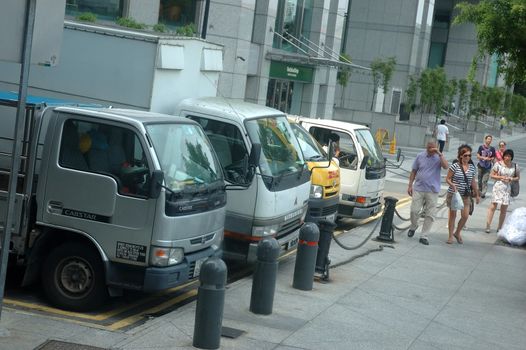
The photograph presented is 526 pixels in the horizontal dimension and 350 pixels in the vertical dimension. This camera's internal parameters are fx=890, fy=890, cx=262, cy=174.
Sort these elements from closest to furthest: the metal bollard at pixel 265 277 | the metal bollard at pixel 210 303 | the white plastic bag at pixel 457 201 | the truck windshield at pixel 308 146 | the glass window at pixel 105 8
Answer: the metal bollard at pixel 210 303
the metal bollard at pixel 265 277
the truck windshield at pixel 308 146
the white plastic bag at pixel 457 201
the glass window at pixel 105 8

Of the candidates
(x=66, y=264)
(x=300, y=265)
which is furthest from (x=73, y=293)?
(x=300, y=265)

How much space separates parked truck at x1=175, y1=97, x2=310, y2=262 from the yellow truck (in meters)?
1.39

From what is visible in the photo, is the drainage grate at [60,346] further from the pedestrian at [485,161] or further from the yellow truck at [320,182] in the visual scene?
the pedestrian at [485,161]

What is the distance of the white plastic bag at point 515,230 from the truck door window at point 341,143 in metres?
3.22

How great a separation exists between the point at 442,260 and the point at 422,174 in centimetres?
167

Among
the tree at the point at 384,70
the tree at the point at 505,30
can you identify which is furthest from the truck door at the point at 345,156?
the tree at the point at 384,70

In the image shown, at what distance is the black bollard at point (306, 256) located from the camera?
11008 millimetres

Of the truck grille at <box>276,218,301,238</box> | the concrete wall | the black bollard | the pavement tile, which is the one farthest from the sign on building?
the truck grille at <box>276,218,301,238</box>

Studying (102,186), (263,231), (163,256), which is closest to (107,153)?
(102,186)

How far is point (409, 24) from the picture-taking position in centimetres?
5356

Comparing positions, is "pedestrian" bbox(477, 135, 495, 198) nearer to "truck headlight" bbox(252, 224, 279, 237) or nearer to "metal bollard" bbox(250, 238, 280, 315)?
"truck headlight" bbox(252, 224, 279, 237)

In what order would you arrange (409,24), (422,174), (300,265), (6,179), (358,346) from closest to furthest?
(358,346) → (6,179) → (300,265) → (422,174) → (409,24)

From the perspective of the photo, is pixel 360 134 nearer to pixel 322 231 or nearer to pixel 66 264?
pixel 322 231

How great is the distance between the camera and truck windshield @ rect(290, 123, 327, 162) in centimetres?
1481
